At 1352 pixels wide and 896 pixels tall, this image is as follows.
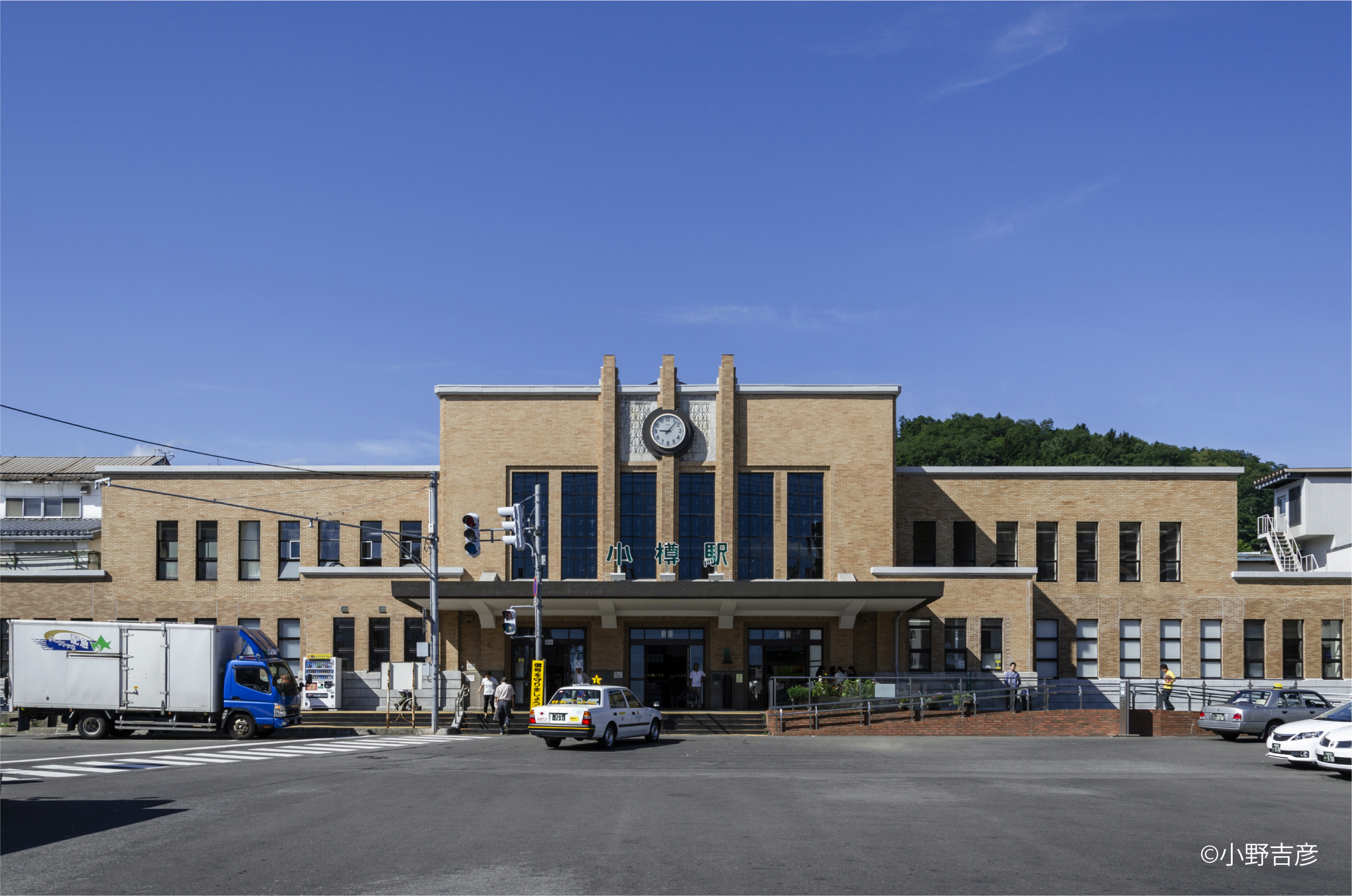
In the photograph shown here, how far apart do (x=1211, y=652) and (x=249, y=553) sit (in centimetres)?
3560

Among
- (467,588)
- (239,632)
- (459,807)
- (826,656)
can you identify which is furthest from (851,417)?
(459,807)

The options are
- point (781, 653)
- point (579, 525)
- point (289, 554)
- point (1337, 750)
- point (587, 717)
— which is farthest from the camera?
point (289, 554)

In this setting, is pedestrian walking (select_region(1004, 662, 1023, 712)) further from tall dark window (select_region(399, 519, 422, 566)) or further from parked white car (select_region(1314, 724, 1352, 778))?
tall dark window (select_region(399, 519, 422, 566))

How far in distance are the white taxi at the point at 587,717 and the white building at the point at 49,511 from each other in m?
42.1

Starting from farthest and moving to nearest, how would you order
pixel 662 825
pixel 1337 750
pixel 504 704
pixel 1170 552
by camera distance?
pixel 1170 552 < pixel 504 704 < pixel 1337 750 < pixel 662 825

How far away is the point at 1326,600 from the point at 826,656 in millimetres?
18515

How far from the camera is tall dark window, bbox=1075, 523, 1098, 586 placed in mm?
43844

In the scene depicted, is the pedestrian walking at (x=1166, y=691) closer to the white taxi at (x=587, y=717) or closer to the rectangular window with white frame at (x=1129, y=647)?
the rectangular window with white frame at (x=1129, y=647)

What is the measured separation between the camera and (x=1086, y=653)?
43.5m

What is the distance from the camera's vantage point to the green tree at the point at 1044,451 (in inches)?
3866

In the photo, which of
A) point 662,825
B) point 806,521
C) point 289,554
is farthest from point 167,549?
point 662,825

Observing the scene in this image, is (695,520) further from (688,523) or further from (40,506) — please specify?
(40,506)

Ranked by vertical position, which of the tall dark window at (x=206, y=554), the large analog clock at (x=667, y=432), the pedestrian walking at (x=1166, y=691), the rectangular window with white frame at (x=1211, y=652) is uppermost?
the large analog clock at (x=667, y=432)

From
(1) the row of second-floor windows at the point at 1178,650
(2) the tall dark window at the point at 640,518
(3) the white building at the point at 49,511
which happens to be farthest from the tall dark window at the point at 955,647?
(3) the white building at the point at 49,511
